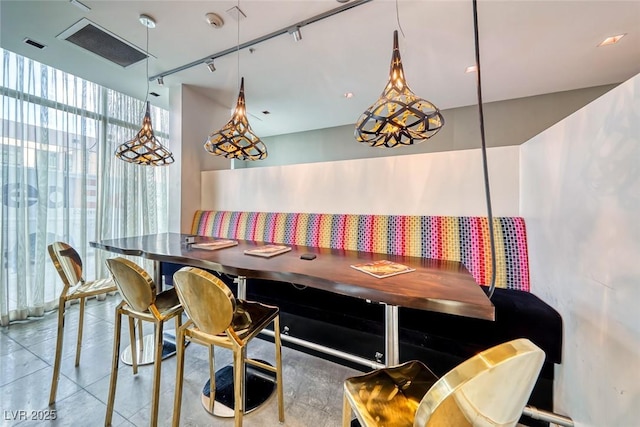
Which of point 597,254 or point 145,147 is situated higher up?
point 145,147

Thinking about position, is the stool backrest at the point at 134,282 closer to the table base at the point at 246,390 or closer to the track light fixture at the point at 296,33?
the table base at the point at 246,390

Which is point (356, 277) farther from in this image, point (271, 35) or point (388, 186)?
point (271, 35)

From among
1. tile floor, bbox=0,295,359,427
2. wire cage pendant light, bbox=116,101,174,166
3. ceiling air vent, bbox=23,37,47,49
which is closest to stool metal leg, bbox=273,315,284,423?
tile floor, bbox=0,295,359,427

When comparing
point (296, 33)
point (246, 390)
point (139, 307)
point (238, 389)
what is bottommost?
point (246, 390)

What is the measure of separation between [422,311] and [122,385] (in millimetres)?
2135

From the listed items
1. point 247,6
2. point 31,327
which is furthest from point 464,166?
point 31,327

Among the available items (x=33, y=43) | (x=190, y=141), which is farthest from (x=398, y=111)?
(x=33, y=43)

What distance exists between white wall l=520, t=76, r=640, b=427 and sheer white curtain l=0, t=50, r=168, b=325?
4.47 m

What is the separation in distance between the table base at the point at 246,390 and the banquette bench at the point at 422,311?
465mm

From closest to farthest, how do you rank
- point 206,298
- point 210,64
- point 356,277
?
1. point 206,298
2. point 356,277
3. point 210,64

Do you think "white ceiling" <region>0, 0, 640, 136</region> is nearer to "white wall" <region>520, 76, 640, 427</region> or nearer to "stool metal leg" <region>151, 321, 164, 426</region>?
"white wall" <region>520, 76, 640, 427</region>

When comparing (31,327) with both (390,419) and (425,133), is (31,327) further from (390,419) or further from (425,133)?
(425,133)

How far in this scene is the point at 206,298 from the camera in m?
1.05

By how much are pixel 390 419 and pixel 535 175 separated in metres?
1.88
